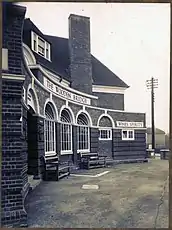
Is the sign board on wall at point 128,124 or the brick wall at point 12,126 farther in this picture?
the sign board on wall at point 128,124

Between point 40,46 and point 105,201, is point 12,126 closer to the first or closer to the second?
point 40,46

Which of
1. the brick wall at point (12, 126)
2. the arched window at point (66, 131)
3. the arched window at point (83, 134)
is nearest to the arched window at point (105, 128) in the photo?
the arched window at point (83, 134)

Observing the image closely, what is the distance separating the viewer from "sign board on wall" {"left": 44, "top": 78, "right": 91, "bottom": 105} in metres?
2.66

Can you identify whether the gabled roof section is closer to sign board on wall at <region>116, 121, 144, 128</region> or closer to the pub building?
the pub building

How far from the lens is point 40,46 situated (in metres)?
2.66

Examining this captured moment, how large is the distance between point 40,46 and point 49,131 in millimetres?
639

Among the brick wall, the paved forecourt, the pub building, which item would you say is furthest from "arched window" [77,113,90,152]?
the brick wall

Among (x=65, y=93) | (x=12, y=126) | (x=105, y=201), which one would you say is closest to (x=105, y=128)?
(x=65, y=93)

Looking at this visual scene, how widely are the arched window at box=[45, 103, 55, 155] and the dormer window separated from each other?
1.26 ft

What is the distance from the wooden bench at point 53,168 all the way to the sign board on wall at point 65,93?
0.46m

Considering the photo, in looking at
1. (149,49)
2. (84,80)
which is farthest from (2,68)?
(149,49)

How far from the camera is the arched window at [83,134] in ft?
8.98

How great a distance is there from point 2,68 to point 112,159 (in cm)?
108

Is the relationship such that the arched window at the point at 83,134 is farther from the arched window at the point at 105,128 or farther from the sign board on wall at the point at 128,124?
the sign board on wall at the point at 128,124
